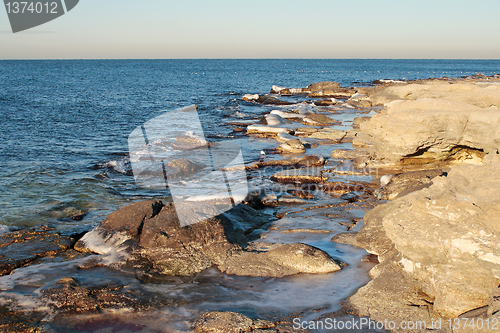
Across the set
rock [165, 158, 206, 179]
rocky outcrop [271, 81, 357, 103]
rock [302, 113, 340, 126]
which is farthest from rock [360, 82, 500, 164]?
rocky outcrop [271, 81, 357, 103]

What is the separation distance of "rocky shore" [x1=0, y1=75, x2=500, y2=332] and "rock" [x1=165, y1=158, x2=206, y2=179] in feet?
8.25

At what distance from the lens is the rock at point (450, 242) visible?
12.4 feet

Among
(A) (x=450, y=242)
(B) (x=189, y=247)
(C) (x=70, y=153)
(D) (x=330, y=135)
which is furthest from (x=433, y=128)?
(C) (x=70, y=153)

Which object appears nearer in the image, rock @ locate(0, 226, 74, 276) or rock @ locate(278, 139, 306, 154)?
rock @ locate(0, 226, 74, 276)

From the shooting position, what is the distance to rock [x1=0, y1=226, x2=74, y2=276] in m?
5.61

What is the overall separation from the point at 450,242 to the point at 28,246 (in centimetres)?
622

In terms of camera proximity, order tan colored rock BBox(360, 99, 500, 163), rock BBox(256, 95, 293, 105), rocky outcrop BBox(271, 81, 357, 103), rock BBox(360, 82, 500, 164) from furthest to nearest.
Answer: rocky outcrop BBox(271, 81, 357, 103) < rock BBox(256, 95, 293, 105) < rock BBox(360, 82, 500, 164) < tan colored rock BBox(360, 99, 500, 163)

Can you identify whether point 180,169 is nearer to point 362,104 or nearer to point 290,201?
point 290,201

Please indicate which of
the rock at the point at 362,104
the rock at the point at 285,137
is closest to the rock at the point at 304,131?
the rock at the point at 285,137

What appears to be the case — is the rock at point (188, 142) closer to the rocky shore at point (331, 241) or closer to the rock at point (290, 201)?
the rocky shore at point (331, 241)

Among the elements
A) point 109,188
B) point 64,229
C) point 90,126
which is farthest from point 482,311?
point 90,126

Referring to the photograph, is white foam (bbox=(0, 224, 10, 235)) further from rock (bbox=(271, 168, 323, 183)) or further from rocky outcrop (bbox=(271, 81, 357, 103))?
rocky outcrop (bbox=(271, 81, 357, 103))

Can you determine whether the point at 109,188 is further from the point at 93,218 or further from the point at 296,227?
the point at 296,227

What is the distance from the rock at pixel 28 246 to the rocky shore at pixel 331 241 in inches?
1.0
